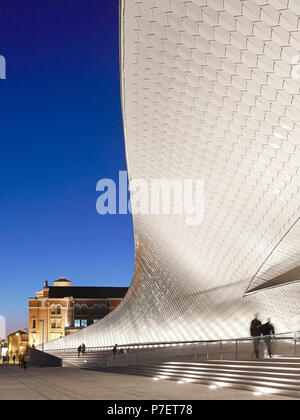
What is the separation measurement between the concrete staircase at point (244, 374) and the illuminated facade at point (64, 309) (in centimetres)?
5609

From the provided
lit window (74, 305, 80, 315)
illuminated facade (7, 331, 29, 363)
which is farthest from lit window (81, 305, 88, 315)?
illuminated facade (7, 331, 29, 363)

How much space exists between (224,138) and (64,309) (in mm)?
59893

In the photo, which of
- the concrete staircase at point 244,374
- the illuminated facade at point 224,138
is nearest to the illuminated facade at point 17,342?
the illuminated facade at point 224,138

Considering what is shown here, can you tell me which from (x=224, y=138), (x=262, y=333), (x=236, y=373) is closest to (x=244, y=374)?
(x=236, y=373)

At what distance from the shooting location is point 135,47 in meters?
12.9

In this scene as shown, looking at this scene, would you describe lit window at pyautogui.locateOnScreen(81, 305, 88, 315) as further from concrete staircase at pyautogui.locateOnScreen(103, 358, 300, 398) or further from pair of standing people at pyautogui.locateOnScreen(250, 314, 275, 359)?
pair of standing people at pyautogui.locateOnScreen(250, 314, 275, 359)

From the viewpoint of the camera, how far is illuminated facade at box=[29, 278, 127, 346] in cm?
6944

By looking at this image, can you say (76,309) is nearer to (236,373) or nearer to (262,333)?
(262,333)

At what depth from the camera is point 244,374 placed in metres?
10.9

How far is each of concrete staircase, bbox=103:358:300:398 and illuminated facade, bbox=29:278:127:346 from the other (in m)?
56.1

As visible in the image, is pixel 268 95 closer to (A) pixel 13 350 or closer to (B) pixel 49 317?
(B) pixel 49 317

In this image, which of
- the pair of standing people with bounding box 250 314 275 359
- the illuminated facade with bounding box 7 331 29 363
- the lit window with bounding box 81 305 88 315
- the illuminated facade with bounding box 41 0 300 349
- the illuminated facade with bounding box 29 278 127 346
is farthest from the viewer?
the illuminated facade with bounding box 7 331 29 363
